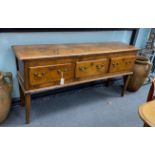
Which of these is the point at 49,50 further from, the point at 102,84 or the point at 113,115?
the point at 102,84

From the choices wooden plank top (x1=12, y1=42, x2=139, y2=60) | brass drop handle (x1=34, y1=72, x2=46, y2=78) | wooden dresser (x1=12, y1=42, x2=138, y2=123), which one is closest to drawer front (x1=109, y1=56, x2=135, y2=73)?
wooden dresser (x1=12, y1=42, x2=138, y2=123)

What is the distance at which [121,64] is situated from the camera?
2221mm

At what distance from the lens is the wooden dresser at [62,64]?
1.62m

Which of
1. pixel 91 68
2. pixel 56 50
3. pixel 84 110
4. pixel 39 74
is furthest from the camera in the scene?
pixel 84 110

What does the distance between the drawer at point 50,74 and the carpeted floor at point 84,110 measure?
1.58 feet

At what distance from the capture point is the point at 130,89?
2.73 m

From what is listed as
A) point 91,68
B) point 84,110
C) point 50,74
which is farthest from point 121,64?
point 50,74

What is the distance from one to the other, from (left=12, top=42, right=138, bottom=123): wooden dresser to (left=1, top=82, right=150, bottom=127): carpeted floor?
19 centimetres

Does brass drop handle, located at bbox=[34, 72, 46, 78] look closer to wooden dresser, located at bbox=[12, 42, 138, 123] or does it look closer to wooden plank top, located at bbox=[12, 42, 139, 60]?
wooden dresser, located at bbox=[12, 42, 138, 123]

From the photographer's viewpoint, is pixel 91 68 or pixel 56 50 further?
pixel 91 68

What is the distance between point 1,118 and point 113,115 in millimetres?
1294

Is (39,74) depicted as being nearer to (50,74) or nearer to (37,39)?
(50,74)

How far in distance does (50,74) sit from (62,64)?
16cm
